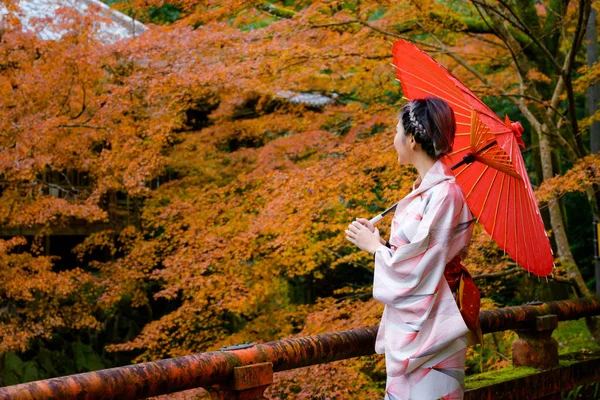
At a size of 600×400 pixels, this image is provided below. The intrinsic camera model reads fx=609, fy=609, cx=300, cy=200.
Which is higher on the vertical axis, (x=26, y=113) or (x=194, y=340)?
(x=26, y=113)

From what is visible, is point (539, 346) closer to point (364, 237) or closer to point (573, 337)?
point (364, 237)

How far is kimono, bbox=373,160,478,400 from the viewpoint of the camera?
195 centimetres

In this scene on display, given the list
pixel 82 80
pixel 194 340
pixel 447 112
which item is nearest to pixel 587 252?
pixel 194 340

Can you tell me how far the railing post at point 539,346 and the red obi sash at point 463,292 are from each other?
1.29 meters

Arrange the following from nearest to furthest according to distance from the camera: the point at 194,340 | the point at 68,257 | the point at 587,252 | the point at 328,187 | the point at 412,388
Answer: the point at 412,388 → the point at 328,187 → the point at 194,340 → the point at 587,252 → the point at 68,257

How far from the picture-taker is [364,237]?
82.1 inches

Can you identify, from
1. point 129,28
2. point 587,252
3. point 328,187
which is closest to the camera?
point 328,187

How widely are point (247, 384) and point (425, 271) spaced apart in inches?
26.8

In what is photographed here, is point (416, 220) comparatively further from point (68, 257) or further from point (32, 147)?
point (68, 257)

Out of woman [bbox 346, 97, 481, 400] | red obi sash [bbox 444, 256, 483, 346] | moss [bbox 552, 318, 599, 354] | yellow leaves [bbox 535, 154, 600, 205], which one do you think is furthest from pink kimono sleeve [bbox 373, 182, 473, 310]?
moss [bbox 552, 318, 599, 354]

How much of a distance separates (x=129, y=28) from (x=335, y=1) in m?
6.59

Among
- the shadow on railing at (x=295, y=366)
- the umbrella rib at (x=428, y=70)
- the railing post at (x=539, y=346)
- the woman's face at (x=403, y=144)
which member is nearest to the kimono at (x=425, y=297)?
the woman's face at (x=403, y=144)

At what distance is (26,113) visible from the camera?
7.65 m

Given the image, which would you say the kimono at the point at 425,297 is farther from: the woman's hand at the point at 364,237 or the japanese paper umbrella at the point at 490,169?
the japanese paper umbrella at the point at 490,169
